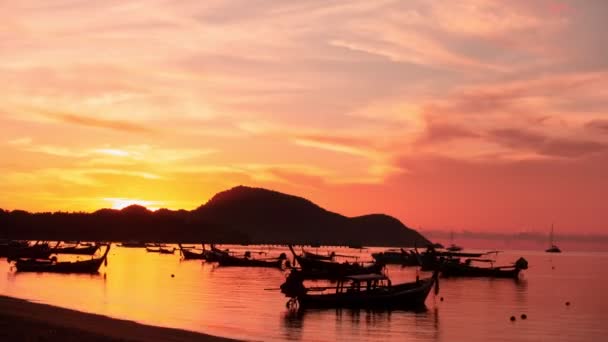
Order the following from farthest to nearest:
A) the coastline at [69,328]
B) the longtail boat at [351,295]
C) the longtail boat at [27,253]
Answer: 1. the longtail boat at [27,253]
2. the longtail boat at [351,295]
3. the coastline at [69,328]

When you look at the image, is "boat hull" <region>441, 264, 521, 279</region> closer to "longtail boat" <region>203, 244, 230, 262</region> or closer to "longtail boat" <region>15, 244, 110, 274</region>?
"longtail boat" <region>203, 244, 230, 262</region>

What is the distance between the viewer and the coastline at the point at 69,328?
26109 millimetres

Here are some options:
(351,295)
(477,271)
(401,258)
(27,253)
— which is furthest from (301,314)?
(401,258)

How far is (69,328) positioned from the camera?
30.0 metres

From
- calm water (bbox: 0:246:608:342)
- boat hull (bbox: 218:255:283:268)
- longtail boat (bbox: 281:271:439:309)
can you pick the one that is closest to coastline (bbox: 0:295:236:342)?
calm water (bbox: 0:246:608:342)

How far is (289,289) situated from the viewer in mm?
47250

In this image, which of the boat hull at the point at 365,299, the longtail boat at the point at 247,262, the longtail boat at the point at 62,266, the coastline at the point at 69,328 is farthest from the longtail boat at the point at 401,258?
the coastline at the point at 69,328

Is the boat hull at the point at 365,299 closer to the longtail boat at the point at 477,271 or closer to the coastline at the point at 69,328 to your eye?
the coastline at the point at 69,328

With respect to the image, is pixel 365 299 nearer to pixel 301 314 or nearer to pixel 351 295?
pixel 351 295

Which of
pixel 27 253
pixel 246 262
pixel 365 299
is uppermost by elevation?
pixel 27 253

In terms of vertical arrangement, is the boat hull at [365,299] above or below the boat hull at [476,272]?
below

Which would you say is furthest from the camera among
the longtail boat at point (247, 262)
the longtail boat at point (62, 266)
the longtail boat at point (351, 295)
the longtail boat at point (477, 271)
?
the longtail boat at point (247, 262)

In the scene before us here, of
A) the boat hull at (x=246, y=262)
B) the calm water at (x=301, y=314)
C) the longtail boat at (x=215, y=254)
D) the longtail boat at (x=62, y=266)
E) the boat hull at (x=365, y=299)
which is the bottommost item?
the calm water at (x=301, y=314)

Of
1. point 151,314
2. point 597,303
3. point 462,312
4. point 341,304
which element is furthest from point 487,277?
point 151,314
